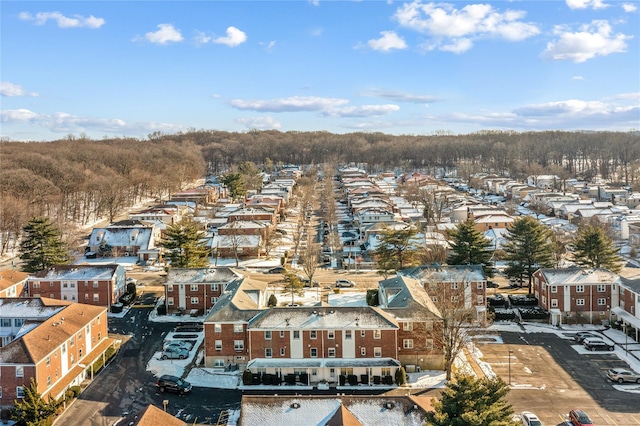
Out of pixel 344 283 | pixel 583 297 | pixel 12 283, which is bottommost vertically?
pixel 344 283

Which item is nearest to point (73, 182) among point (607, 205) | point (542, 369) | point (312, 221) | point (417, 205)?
point (312, 221)

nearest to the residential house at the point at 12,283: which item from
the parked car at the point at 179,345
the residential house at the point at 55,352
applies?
the residential house at the point at 55,352

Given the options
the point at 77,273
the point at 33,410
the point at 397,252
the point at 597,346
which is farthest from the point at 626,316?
the point at 77,273

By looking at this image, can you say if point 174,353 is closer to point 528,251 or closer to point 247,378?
point 247,378

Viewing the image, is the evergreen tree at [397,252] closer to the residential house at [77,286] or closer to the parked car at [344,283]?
the parked car at [344,283]

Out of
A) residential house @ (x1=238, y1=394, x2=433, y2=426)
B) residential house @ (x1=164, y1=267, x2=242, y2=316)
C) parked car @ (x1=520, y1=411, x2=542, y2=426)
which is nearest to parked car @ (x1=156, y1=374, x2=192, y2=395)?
residential house @ (x1=238, y1=394, x2=433, y2=426)

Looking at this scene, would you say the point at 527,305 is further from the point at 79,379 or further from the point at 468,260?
the point at 79,379
